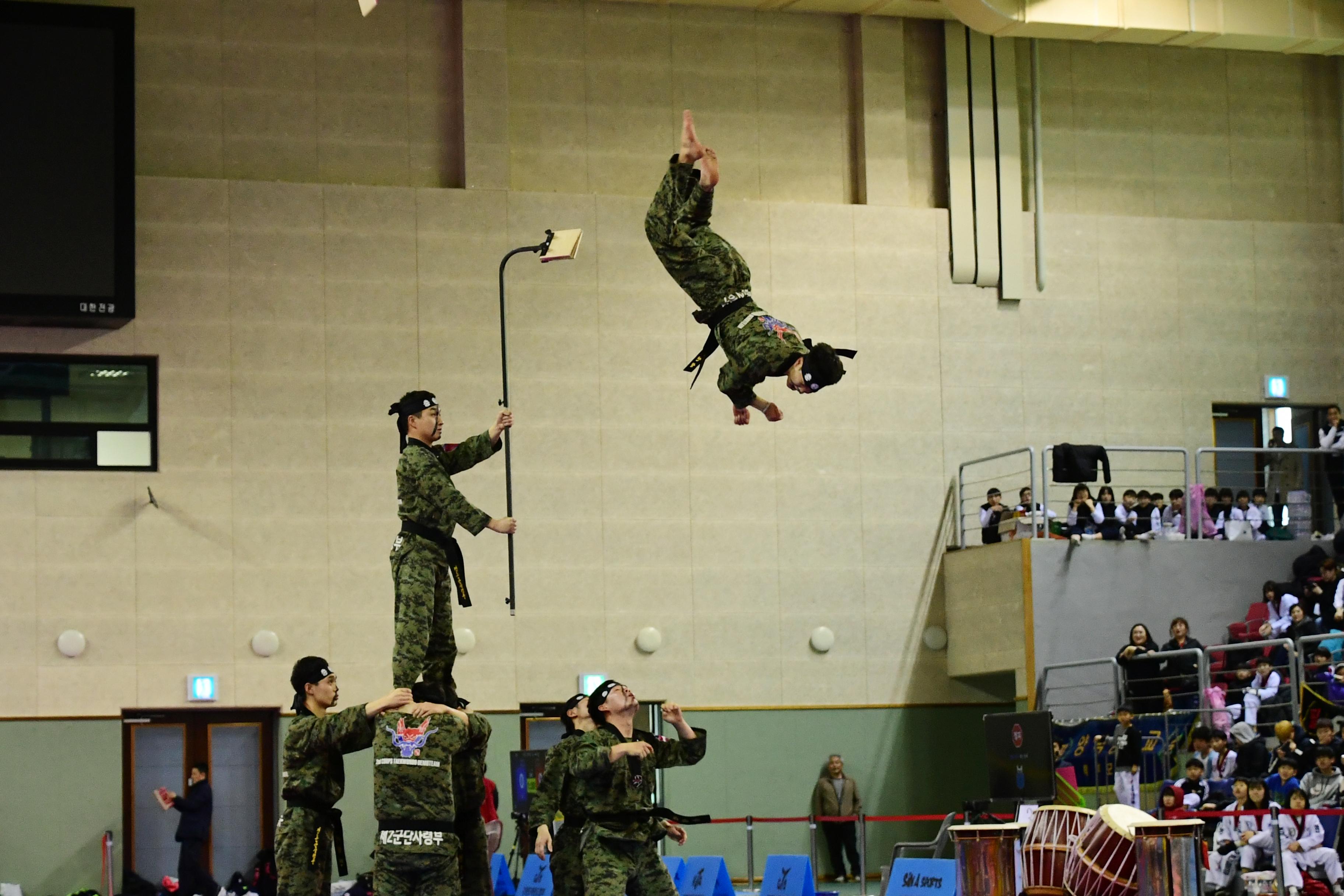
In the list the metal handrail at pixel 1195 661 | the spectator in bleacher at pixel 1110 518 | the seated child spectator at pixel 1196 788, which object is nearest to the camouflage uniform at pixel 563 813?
the seated child spectator at pixel 1196 788

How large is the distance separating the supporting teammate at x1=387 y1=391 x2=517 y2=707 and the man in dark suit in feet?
27.0

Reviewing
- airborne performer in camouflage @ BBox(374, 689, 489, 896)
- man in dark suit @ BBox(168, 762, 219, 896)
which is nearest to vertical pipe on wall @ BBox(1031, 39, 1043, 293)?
man in dark suit @ BBox(168, 762, 219, 896)

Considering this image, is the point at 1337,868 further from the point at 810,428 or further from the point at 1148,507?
the point at 810,428

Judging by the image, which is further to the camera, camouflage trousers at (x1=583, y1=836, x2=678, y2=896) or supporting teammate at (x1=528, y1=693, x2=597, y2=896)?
supporting teammate at (x1=528, y1=693, x2=597, y2=896)

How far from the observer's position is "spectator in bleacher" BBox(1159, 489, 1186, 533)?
63.3 feet

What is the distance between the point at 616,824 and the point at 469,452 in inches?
86.6

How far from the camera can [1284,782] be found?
14.0 m

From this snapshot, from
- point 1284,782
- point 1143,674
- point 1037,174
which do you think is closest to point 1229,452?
point 1037,174

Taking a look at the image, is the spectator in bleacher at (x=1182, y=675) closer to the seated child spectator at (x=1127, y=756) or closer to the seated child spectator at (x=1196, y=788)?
the seated child spectator at (x=1127, y=756)

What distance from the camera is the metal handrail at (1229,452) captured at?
1892 cm

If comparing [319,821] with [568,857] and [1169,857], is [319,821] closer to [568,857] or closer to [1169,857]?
[568,857]

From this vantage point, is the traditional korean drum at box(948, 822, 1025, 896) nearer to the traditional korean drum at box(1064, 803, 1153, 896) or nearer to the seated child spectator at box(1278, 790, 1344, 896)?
the traditional korean drum at box(1064, 803, 1153, 896)

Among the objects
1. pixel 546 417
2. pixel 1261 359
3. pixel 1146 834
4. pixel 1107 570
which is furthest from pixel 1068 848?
pixel 1261 359

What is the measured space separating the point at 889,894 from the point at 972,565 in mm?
7870
